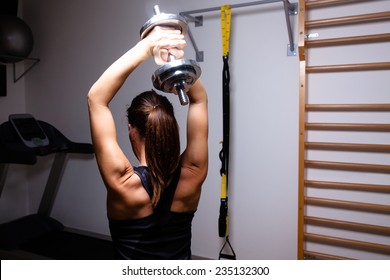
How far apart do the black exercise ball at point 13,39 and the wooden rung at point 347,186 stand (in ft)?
8.53

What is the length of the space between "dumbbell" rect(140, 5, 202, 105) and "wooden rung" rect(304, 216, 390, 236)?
148 centimetres

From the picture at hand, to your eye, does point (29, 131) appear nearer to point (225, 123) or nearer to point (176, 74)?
point (225, 123)

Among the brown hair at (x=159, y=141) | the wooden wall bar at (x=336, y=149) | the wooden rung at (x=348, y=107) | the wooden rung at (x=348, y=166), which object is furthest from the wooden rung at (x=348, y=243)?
the brown hair at (x=159, y=141)

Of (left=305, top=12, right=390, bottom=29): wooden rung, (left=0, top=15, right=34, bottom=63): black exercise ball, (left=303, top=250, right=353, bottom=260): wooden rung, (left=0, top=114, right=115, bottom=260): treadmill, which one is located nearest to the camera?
(left=305, top=12, right=390, bottom=29): wooden rung

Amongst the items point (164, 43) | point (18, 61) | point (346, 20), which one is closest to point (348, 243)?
point (346, 20)

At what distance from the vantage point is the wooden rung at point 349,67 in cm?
184

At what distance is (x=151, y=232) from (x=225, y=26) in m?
1.61

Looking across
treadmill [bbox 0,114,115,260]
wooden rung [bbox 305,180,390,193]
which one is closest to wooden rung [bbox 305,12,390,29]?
wooden rung [bbox 305,180,390,193]

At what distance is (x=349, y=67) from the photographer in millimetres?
1903

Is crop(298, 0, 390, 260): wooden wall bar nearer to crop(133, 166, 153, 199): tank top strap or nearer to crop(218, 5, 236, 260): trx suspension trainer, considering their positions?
crop(218, 5, 236, 260): trx suspension trainer

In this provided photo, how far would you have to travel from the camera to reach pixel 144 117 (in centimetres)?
104

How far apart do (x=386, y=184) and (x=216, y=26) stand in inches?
59.0

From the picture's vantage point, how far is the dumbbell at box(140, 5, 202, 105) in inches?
36.7
